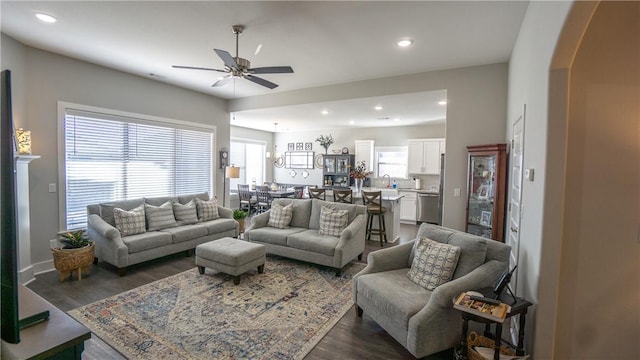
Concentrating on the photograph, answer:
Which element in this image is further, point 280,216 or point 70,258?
point 280,216

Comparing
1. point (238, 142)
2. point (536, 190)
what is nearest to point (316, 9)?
point (536, 190)

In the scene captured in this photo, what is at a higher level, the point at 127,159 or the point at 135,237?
the point at 127,159

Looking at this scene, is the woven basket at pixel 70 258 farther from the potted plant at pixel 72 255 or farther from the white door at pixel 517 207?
the white door at pixel 517 207

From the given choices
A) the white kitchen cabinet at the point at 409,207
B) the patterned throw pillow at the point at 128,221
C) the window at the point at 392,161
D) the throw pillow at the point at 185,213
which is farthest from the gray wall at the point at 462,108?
the patterned throw pillow at the point at 128,221

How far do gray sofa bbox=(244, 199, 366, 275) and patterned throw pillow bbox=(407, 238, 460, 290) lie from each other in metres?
1.38

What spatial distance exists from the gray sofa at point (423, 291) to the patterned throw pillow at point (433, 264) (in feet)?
0.21

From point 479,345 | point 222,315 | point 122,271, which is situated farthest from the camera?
point 122,271

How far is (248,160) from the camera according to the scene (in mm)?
9898

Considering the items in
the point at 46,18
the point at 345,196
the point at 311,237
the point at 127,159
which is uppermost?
the point at 46,18

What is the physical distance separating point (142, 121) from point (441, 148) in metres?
6.84

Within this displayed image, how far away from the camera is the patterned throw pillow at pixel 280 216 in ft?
15.6

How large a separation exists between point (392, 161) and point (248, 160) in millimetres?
4745

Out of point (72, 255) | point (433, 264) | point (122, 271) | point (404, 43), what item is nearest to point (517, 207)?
point (433, 264)

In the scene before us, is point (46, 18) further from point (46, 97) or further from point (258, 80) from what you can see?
point (258, 80)
